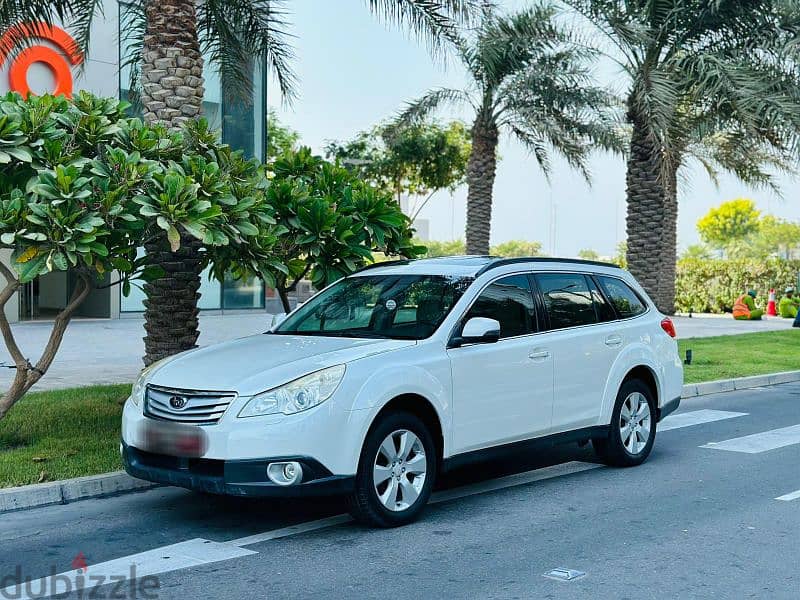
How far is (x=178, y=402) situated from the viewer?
6102 mm

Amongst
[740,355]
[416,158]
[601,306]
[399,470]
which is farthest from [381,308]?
[416,158]

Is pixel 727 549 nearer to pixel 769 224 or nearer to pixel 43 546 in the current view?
pixel 43 546

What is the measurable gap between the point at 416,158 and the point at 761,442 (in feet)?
87.8

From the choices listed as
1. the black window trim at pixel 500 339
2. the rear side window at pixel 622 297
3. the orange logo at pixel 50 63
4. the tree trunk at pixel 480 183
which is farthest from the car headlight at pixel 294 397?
the orange logo at pixel 50 63

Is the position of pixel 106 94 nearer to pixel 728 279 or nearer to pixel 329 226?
pixel 329 226

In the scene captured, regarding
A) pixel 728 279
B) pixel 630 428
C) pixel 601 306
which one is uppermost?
pixel 601 306

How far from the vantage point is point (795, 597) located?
4984 millimetres

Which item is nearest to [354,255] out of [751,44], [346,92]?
[751,44]

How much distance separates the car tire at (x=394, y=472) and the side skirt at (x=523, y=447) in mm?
245

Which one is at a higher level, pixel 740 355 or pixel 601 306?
pixel 601 306

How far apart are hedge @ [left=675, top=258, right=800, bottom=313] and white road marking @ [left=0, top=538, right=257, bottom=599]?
32.0 m

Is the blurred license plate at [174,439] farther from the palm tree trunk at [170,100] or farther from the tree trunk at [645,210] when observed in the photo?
the tree trunk at [645,210]

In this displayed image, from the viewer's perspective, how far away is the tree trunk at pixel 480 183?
910 inches

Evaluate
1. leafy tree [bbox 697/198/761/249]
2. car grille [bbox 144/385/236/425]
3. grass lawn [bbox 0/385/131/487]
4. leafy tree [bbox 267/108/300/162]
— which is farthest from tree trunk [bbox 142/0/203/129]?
leafy tree [bbox 697/198/761/249]
